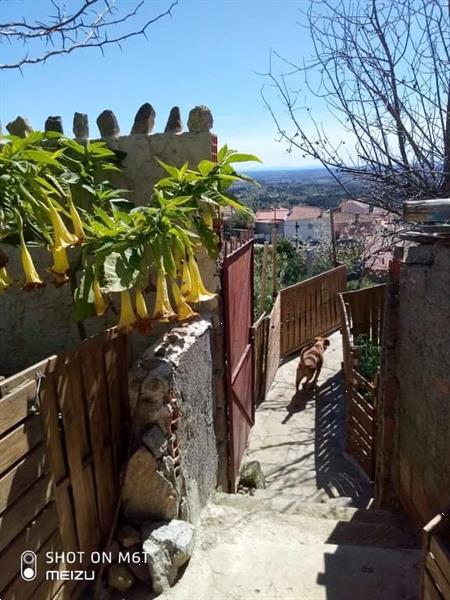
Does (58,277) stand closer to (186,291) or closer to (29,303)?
(186,291)

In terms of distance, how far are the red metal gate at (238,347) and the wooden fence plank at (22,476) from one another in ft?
7.14

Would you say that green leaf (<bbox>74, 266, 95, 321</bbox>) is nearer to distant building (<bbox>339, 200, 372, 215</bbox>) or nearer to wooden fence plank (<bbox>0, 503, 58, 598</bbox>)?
wooden fence plank (<bbox>0, 503, 58, 598</bbox>)

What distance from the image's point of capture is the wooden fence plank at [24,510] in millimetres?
2148

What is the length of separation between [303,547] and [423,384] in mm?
1484

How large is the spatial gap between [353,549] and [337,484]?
2.60 meters

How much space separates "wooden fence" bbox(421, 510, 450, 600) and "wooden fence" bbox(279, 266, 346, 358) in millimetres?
7599

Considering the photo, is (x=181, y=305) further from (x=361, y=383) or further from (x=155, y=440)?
(x=361, y=383)

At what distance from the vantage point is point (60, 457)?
2.57 meters

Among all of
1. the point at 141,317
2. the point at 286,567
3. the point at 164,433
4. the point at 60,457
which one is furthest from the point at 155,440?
the point at 286,567

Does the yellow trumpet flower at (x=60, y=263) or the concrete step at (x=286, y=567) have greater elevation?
the yellow trumpet flower at (x=60, y=263)

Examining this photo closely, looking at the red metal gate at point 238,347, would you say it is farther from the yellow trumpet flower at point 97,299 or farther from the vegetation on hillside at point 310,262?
the vegetation on hillside at point 310,262

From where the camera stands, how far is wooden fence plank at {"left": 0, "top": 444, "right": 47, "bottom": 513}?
2.14m

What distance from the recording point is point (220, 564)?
3.19 meters

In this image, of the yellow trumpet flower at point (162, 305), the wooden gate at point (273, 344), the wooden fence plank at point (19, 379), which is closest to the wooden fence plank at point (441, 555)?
the yellow trumpet flower at point (162, 305)
